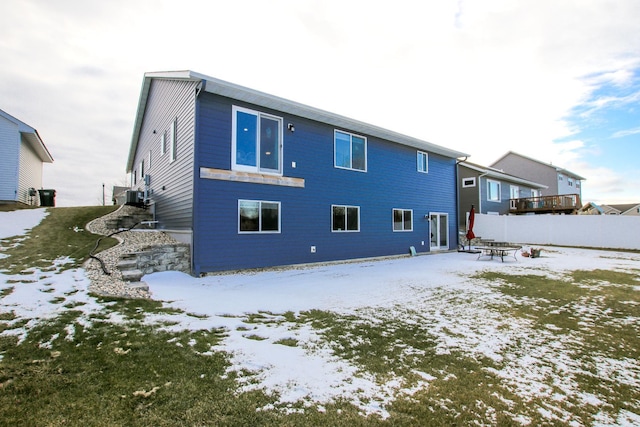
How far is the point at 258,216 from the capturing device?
9.27 meters

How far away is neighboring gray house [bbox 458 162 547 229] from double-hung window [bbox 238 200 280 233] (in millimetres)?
15649

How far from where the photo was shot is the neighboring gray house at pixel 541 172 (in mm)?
30609

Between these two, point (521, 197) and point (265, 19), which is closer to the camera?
point (265, 19)

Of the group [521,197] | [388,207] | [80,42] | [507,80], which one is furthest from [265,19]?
[521,197]

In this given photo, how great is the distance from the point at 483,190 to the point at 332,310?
21.1 meters

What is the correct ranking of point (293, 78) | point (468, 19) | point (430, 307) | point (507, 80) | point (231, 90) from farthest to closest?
point (293, 78)
point (507, 80)
point (468, 19)
point (231, 90)
point (430, 307)

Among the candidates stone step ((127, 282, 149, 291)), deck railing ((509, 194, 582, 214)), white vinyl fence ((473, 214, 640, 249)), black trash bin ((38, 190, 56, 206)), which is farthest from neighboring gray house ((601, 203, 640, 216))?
black trash bin ((38, 190, 56, 206))

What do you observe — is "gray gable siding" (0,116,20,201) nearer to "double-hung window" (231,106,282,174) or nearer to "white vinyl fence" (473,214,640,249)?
"double-hung window" (231,106,282,174)

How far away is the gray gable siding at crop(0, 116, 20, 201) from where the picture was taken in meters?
14.7

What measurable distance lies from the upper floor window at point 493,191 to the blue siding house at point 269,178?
10952 mm

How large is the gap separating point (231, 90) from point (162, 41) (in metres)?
5.21

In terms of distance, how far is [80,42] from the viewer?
10.1m

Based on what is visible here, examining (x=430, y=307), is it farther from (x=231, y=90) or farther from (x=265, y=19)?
(x=265, y=19)

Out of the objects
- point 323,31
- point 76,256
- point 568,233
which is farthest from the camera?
point 568,233
